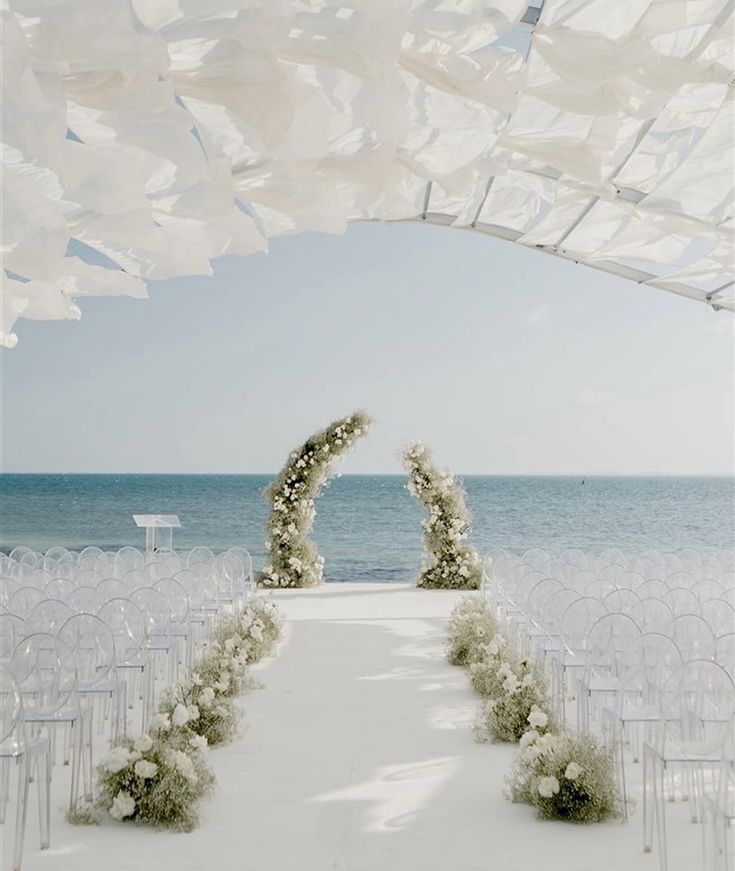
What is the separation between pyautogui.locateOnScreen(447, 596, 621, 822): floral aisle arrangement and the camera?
430 centimetres

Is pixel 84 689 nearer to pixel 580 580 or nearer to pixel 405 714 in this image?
pixel 405 714

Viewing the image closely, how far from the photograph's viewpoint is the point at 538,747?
4.40 meters

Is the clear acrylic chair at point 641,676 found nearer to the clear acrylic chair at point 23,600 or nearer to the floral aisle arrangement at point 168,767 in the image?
the floral aisle arrangement at point 168,767

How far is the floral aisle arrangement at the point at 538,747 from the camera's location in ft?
14.1

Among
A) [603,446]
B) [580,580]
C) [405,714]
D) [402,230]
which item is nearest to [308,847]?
[405,714]

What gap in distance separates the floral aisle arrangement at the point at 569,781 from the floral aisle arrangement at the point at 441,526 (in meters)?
9.03

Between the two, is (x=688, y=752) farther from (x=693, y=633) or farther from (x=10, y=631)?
(x=10, y=631)

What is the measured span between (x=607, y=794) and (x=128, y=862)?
7.40 ft

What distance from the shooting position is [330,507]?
168 feet

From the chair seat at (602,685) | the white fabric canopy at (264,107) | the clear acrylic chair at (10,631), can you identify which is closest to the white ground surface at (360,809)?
the chair seat at (602,685)

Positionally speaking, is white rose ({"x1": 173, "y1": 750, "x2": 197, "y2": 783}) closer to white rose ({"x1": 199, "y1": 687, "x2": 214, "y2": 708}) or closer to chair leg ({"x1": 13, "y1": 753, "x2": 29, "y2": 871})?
chair leg ({"x1": 13, "y1": 753, "x2": 29, "y2": 871})

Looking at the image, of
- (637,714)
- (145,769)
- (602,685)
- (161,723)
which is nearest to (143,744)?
(145,769)

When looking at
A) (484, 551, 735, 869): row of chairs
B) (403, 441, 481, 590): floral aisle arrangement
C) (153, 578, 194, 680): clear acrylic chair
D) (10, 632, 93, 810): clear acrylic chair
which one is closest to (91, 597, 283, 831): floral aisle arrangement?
(10, 632, 93, 810): clear acrylic chair

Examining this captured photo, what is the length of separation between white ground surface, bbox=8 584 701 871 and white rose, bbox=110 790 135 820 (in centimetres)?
9
